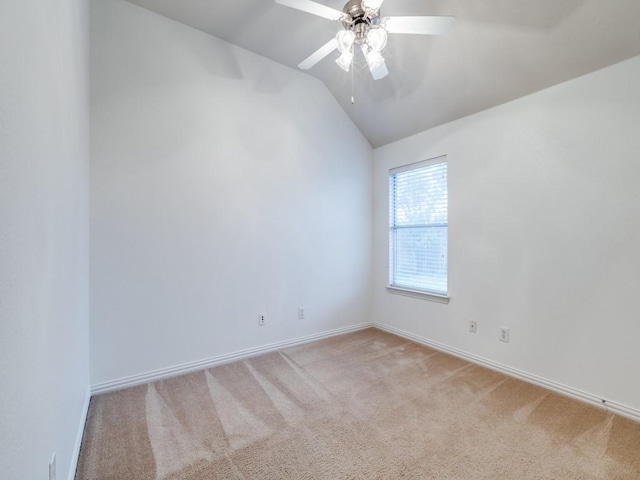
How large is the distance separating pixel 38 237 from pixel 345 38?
6.17ft

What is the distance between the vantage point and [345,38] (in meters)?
1.85

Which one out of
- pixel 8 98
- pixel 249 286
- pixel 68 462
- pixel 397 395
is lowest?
pixel 397 395

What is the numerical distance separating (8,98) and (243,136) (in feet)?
7.30

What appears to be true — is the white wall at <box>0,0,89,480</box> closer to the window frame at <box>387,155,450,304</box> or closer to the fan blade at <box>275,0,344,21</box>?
the fan blade at <box>275,0,344,21</box>

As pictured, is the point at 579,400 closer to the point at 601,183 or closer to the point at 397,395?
the point at 397,395

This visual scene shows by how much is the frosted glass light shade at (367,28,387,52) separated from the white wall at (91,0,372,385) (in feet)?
4.64

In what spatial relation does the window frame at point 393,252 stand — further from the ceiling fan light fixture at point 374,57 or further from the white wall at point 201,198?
the ceiling fan light fixture at point 374,57

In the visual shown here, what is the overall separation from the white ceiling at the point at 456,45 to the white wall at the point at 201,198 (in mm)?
252

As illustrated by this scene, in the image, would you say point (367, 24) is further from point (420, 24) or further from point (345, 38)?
point (420, 24)

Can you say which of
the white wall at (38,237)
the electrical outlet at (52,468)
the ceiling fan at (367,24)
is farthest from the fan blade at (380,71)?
the electrical outlet at (52,468)

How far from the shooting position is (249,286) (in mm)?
2867

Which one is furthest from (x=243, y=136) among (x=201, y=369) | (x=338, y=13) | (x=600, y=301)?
(x=600, y=301)

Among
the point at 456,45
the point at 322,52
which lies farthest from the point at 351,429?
the point at 456,45

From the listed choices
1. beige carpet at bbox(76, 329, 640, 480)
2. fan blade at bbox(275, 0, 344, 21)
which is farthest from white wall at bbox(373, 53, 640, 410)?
fan blade at bbox(275, 0, 344, 21)
